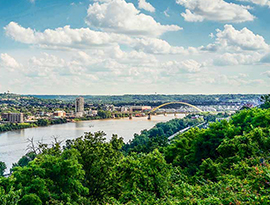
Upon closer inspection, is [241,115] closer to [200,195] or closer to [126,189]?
[126,189]

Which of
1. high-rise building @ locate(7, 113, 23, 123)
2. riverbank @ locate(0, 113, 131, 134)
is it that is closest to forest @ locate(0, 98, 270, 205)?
riverbank @ locate(0, 113, 131, 134)

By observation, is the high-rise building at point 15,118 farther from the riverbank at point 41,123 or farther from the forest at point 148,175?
the forest at point 148,175

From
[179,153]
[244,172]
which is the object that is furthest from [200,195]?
[179,153]

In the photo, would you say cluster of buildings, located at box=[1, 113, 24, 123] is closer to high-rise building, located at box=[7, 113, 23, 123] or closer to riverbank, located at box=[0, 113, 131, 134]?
high-rise building, located at box=[7, 113, 23, 123]

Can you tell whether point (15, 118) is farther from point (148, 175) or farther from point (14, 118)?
point (148, 175)

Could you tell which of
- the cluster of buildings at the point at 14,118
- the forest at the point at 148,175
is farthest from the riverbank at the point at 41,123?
the forest at the point at 148,175

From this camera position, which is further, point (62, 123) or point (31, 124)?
point (62, 123)

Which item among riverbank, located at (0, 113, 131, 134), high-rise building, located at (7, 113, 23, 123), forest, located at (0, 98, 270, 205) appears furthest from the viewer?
high-rise building, located at (7, 113, 23, 123)

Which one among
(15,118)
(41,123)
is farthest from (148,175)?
(15,118)
